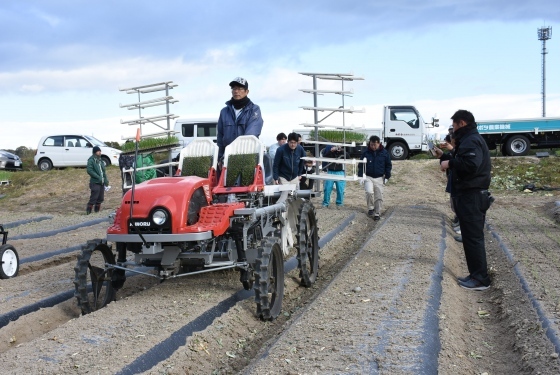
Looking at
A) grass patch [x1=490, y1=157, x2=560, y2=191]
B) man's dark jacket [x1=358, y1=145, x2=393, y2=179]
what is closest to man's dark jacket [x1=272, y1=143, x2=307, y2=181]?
man's dark jacket [x1=358, y1=145, x2=393, y2=179]

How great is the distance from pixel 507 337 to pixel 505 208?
10.5 metres

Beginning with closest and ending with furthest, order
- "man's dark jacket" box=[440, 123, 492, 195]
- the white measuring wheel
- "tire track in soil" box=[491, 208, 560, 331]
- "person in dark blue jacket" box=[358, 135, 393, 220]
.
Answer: "tire track in soil" box=[491, 208, 560, 331] < "man's dark jacket" box=[440, 123, 492, 195] < the white measuring wheel < "person in dark blue jacket" box=[358, 135, 393, 220]

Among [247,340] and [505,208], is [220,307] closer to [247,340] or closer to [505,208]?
[247,340]

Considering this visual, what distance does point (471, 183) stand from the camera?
7250mm

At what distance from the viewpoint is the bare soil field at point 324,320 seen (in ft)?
15.8

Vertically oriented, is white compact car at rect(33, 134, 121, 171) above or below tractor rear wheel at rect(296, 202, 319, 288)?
above

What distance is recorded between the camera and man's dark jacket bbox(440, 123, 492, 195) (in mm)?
7148

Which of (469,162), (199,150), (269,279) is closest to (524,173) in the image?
(469,162)

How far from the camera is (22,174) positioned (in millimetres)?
24797

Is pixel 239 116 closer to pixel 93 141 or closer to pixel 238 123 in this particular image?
pixel 238 123

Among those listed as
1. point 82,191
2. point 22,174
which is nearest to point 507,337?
point 82,191

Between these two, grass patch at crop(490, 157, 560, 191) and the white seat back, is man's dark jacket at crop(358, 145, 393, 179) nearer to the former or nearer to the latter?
the white seat back

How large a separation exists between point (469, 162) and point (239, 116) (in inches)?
98.9

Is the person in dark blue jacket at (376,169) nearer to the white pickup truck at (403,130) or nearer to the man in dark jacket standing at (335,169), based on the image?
the man in dark jacket standing at (335,169)
